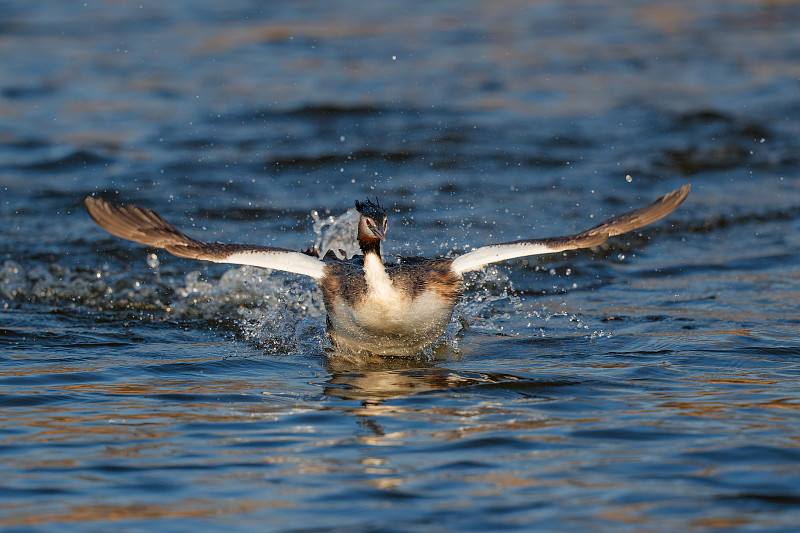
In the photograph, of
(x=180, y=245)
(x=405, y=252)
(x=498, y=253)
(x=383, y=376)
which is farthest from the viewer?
(x=405, y=252)

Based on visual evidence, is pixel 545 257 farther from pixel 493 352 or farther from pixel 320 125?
pixel 320 125

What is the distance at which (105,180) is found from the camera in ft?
43.1

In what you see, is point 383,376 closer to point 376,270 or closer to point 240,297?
point 376,270

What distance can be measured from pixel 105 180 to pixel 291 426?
789 cm

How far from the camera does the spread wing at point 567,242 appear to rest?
7.38m

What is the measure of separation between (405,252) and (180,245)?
11.4 feet

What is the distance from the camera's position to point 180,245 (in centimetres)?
761

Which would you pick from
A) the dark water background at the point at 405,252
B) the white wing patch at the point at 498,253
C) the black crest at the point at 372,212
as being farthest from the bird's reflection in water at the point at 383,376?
the black crest at the point at 372,212

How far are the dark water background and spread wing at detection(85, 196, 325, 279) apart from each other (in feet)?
2.32

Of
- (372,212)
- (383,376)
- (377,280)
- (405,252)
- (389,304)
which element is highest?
(372,212)

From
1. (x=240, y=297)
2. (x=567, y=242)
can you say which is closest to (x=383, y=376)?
(x=567, y=242)

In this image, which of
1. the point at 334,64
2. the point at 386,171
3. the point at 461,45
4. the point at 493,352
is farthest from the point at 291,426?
the point at 461,45

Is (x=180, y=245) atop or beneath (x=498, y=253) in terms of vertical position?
atop

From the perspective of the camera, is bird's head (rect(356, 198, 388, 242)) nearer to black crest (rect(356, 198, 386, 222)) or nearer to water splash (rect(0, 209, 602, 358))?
black crest (rect(356, 198, 386, 222))
